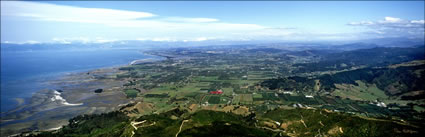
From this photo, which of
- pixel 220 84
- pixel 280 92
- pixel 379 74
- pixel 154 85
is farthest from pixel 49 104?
pixel 379 74

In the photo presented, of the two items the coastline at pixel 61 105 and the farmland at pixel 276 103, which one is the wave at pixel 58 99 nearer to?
the coastline at pixel 61 105

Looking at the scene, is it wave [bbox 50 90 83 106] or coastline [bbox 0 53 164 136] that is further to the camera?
wave [bbox 50 90 83 106]

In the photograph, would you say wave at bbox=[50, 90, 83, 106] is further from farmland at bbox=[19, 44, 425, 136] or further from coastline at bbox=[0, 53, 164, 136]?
farmland at bbox=[19, 44, 425, 136]

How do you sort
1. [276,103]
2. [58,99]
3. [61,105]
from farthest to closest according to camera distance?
1. [58,99]
2. [276,103]
3. [61,105]

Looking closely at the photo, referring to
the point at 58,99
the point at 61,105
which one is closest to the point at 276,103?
the point at 61,105

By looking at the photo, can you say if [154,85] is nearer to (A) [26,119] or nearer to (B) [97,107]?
(B) [97,107]

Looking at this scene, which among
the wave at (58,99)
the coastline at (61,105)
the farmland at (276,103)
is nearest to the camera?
the farmland at (276,103)

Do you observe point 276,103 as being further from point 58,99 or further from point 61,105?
point 58,99

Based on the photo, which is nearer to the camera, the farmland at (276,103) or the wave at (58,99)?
the farmland at (276,103)

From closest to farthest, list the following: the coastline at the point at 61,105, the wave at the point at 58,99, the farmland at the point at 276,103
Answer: the farmland at the point at 276,103 → the coastline at the point at 61,105 → the wave at the point at 58,99

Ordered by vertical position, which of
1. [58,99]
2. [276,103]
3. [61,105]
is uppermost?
[58,99]

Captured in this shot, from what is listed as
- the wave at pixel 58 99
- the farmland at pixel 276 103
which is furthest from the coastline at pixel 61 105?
the farmland at pixel 276 103

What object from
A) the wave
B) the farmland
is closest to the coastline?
the wave
